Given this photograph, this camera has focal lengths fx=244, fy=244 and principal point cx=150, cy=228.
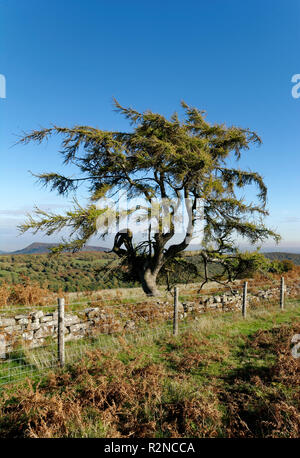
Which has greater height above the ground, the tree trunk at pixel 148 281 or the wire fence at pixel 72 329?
the tree trunk at pixel 148 281

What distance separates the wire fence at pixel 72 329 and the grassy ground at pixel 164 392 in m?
0.31

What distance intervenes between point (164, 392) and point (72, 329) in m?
4.50

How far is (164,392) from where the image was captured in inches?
191

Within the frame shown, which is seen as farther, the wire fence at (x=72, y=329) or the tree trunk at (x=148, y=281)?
the tree trunk at (x=148, y=281)

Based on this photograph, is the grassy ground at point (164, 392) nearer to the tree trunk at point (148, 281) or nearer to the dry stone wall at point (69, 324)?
the dry stone wall at point (69, 324)

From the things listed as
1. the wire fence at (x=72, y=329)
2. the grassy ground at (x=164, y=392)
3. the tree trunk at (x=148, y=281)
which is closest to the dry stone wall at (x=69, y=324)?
the wire fence at (x=72, y=329)

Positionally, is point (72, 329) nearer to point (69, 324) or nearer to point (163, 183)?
point (69, 324)

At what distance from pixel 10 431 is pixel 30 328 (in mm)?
4198

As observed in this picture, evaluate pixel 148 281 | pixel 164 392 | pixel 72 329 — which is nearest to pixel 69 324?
pixel 72 329

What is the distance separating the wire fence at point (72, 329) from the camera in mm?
6367

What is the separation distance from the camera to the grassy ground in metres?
3.84

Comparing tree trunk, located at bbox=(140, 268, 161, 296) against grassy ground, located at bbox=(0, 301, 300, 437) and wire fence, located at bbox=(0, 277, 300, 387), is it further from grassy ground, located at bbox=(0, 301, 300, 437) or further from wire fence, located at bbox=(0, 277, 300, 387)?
grassy ground, located at bbox=(0, 301, 300, 437)

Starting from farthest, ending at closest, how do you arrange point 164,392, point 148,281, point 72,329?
point 148,281 → point 72,329 → point 164,392

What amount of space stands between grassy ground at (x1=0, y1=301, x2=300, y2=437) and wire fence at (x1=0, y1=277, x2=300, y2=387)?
12.2 inches
